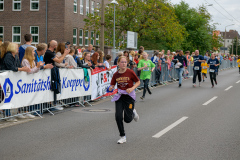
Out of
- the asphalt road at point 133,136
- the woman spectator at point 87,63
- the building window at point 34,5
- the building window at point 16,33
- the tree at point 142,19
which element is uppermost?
the building window at point 34,5

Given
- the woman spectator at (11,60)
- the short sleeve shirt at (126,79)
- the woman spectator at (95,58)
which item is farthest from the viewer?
the woman spectator at (95,58)

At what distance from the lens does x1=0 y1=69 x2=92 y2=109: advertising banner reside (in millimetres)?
9648

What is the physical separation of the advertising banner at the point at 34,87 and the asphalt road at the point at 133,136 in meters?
0.58

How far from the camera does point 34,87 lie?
1073 cm

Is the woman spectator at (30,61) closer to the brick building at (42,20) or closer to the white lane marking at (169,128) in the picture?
the white lane marking at (169,128)

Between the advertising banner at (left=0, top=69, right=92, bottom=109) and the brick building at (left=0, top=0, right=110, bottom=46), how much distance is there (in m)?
29.6

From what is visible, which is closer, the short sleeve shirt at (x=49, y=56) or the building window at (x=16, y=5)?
the short sleeve shirt at (x=49, y=56)

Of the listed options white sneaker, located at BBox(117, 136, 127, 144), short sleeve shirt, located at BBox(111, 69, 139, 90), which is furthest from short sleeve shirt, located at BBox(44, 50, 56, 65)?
white sneaker, located at BBox(117, 136, 127, 144)

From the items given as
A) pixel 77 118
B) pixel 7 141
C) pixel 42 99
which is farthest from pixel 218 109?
pixel 7 141

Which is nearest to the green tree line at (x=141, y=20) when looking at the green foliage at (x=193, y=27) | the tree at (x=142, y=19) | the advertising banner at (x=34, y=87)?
the tree at (x=142, y=19)

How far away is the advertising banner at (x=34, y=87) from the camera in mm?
9648

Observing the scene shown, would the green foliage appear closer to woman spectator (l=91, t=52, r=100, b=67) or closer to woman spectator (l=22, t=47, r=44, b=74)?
woman spectator (l=91, t=52, r=100, b=67)

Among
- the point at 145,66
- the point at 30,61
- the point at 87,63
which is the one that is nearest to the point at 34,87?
the point at 30,61

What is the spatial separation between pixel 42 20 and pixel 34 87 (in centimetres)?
3314
